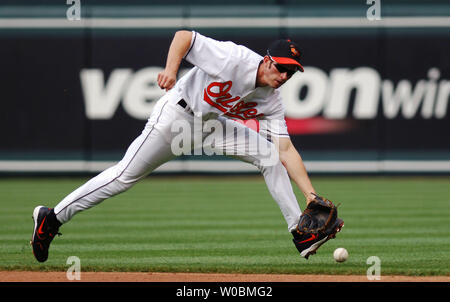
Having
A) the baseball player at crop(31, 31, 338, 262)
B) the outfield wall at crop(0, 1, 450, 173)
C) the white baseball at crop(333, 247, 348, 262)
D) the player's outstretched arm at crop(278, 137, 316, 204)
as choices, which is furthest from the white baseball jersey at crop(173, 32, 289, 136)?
the outfield wall at crop(0, 1, 450, 173)

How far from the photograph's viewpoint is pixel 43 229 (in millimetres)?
5340

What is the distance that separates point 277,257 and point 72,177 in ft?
26.2

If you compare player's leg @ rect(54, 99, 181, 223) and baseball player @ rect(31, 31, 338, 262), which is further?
player's leg @ rect(54, 99, 181, 223)

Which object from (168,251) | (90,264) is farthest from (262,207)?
(90,264)

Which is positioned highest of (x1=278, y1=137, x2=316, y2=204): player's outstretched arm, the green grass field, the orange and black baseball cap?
the orange and black baseball cap

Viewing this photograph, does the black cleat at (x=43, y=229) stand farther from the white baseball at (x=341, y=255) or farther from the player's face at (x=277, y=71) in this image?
the white baseball at (x=341, y=255)

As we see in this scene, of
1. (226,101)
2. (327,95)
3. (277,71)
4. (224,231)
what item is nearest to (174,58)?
(226,101)

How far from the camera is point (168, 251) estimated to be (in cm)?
643

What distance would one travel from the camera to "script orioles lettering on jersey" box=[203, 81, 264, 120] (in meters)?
5.13

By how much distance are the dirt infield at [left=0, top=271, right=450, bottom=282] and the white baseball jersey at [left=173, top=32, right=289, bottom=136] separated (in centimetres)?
102

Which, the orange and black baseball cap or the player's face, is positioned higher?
the orange and black baseball cap

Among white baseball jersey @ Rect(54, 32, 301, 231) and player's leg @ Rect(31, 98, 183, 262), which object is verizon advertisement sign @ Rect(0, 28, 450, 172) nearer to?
white baseball jersey @ Rect(54, 32, 301, 231)

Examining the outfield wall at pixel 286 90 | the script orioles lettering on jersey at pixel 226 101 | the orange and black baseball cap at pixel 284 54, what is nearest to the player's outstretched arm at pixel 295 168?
the script orioles lettering on jersey at pixel 226 101
